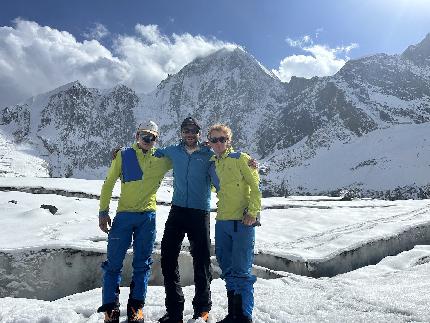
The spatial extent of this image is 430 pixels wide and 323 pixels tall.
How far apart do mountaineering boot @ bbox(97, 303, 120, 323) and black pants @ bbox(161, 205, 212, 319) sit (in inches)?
25.4

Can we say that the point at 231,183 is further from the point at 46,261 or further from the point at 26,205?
the point at 26,205

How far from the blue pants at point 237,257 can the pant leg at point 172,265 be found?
0.51 m

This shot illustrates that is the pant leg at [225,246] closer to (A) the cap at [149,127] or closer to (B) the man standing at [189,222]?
(B) the man standing at [189,222]

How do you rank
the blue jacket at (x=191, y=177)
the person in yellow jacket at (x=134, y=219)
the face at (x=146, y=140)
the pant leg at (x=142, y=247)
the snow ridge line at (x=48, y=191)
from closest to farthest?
the person in yellow jacket at (x=134, y=219)
the pant leg at (x=142, y=247)
the blue jacket at (x=191, y=177)
the face at (x=146, y=140)
the snow ridge line at (x=48, y=191)

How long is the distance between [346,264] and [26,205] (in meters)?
9.31

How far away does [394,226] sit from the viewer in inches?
522

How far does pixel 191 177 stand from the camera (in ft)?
18.2

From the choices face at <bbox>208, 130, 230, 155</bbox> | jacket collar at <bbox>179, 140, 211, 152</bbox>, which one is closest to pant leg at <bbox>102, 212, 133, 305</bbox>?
jacket collar at <bbox>179, 140, 211, 152</bbox>

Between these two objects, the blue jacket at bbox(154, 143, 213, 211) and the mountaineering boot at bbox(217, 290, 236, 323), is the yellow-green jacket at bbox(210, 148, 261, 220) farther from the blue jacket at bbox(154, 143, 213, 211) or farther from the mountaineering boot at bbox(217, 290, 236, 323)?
the mountaineering boot at bbox(217, 290, 236, 323)

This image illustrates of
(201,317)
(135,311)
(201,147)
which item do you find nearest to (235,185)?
(201,147)

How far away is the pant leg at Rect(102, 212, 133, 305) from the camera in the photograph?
5309mm

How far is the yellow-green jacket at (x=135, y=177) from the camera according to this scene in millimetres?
5598

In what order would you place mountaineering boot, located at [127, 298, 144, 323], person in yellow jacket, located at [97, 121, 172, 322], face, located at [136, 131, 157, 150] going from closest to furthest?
mountaineering boot, located at [127, 298, 144, 323]
person in yellow jacket, located at [97, 121, 172, 322]
face, located at [136, 131, 157, 150]

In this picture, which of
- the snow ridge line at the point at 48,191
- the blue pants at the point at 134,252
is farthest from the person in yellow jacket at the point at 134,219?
the snow ridge line at the point at 48,191
